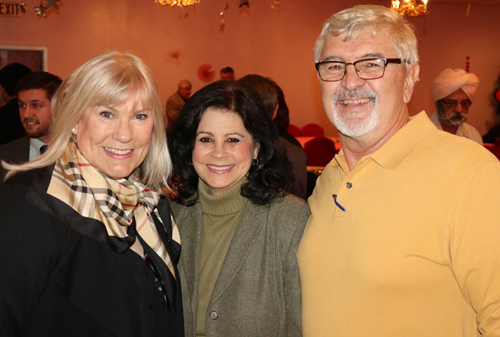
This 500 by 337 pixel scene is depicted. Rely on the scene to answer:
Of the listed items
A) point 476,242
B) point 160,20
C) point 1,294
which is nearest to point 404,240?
point 476,242

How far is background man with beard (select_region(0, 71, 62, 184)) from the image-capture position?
11.5 feet

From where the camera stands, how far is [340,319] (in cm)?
175

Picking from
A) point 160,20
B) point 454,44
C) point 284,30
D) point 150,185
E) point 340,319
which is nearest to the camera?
point 340,319

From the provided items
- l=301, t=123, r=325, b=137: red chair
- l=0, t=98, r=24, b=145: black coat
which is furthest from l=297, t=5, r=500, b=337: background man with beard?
l=301, t=123, r=325, b=137: red chair

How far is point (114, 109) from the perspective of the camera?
1.83 metres

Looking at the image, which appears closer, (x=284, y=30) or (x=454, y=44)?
(x=284, y=30)

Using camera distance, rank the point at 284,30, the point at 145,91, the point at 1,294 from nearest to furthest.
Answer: the point at 1,294
the point at 145,91
the point at 284,30

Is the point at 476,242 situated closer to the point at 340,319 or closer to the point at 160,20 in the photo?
the point at 340,319

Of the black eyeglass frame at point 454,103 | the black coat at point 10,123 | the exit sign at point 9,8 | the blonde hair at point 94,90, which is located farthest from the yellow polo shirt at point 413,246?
the exit sign at point 9,8

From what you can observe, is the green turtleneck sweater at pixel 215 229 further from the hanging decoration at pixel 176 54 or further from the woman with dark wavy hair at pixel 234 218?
the hanging decoration at pixel 176 54

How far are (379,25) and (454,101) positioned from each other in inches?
130

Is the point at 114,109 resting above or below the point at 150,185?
above

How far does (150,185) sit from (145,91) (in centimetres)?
54

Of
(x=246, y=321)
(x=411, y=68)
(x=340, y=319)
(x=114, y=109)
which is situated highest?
(x=411, y=68)
